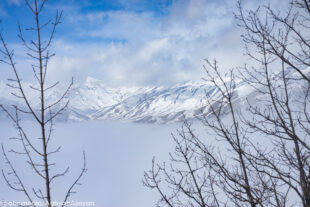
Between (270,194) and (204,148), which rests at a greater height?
(204,148)

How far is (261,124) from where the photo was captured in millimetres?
4805

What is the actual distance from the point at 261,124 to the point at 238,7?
2421 mm

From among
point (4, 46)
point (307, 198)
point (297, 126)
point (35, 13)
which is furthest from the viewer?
point (297, 126)

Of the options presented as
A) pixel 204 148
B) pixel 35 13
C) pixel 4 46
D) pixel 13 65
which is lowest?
pixel 204 148

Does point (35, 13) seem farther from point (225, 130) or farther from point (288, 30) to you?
point (288, 30)

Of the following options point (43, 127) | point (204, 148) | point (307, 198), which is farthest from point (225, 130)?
point (43, 127)

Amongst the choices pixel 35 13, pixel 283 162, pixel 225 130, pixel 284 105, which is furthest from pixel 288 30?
pixel 35 13

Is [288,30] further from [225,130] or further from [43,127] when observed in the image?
[43,127]

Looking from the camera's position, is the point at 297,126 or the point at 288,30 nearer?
the point at 288,30

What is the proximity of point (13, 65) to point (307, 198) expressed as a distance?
4778mm

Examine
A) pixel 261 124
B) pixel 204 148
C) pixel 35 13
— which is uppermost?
pixel 35 13

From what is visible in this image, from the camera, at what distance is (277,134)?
469 cm

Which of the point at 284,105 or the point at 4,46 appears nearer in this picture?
the point at 4,46

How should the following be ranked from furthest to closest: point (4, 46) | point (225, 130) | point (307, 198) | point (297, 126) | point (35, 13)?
1. point (297, 126)
2. point (225, 130)
3. point (307, 198)
4. point (35, 13)
5. point (4, 46)
